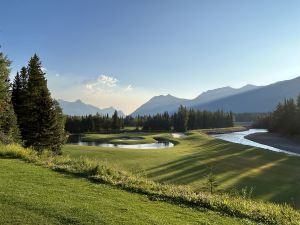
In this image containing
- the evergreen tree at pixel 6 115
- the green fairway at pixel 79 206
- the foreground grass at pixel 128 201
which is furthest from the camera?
the evergreen tree at pixel 6 115

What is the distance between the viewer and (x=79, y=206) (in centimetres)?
1083

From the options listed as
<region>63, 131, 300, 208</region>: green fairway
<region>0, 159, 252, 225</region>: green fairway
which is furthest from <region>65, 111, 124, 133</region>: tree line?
<region>0, 159, 252, 225</region>: green fairway

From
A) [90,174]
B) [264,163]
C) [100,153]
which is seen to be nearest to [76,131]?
[100,153]

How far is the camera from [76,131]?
17762 centimetres

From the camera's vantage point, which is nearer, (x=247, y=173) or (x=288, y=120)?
(x=247, y=173)

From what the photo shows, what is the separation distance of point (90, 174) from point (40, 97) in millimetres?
34921

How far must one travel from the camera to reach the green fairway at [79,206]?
956cm

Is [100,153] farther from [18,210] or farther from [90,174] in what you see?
[18,210]

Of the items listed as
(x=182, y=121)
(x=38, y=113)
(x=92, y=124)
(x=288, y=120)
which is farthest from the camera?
(x=182, y=121)

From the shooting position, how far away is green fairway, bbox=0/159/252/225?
956cm

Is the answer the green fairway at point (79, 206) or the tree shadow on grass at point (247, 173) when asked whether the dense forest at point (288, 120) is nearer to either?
the tree shadow on grass at point (247, 173)

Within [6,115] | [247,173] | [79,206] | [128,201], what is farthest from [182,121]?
[79,206]

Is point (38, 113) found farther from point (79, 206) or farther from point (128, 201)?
point (79, 206)

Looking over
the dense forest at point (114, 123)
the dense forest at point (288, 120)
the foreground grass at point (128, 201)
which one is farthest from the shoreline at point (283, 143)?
the dense forest at point (114, 123)
